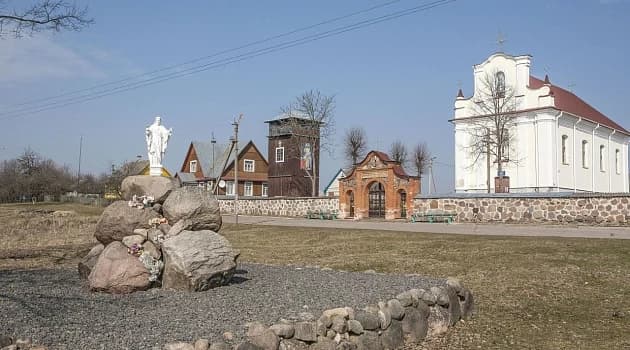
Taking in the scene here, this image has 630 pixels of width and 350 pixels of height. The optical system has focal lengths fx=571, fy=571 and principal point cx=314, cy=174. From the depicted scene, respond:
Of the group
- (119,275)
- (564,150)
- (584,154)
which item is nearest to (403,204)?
(564,150)

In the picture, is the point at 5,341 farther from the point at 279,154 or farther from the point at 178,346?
the point at 279,154

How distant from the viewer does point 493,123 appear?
4209 centimetres

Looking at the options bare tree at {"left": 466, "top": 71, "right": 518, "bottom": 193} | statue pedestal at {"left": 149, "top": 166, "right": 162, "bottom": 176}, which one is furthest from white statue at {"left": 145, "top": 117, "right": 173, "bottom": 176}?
bare tree at {"left": 466, "top": 71, "right": 518, "bottom": 193}

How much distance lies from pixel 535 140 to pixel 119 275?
36814mm

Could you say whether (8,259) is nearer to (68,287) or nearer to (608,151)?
(68,287)

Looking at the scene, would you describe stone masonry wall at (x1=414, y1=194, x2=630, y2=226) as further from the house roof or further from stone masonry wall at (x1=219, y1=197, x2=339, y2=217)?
the house roof

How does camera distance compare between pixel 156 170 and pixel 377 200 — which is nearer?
pixel 156 170

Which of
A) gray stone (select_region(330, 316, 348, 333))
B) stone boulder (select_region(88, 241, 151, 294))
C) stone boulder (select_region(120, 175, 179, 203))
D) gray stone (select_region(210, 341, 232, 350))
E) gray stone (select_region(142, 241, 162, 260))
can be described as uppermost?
stone boulder (select_region(120, 175, 179, 203))

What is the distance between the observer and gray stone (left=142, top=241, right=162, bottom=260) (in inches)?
348

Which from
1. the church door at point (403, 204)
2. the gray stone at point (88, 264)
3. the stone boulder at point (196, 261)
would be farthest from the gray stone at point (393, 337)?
the church door at point (403, 204)

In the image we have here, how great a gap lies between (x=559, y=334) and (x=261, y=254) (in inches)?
383

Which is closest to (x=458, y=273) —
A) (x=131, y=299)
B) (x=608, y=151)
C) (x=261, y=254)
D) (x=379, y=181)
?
(x=261, y=254)

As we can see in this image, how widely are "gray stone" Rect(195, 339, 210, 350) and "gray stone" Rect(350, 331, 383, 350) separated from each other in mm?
1977

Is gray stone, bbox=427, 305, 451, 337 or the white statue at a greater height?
the white statue
